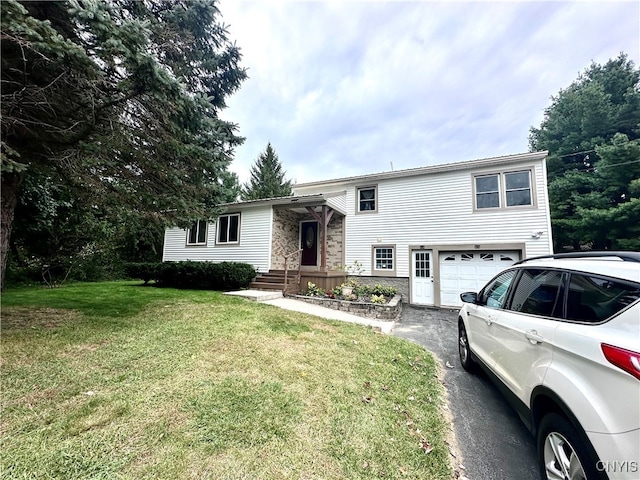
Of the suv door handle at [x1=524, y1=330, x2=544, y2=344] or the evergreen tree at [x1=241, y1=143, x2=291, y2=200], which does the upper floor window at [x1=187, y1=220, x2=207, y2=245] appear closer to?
the suv door handle at [x1=524, y1=330, x2=544, y2=344]

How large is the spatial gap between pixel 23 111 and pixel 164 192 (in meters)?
2.10

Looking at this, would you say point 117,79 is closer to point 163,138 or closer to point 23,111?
point 163,138

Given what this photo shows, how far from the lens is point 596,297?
173 centimetres

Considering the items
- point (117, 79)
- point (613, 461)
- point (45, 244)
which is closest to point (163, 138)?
point (117, 79)

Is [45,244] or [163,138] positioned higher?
[163,138]

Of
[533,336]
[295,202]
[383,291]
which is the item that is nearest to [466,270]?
[383,291]

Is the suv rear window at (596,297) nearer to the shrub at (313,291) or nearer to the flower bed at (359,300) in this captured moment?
the flower bed at (359,300)

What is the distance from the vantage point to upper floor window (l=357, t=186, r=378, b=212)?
38.7 ft

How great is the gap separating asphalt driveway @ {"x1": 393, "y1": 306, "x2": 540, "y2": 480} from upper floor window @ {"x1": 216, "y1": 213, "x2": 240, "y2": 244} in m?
9.67

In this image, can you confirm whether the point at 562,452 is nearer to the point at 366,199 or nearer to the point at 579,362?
the point at 579,362

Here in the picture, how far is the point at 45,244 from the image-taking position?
11703 millimetres

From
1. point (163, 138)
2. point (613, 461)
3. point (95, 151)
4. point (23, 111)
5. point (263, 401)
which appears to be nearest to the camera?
point (613, 461)

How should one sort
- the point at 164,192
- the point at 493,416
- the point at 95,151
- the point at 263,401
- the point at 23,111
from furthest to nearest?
1. the point at 164,192
2. the point at 95,151
3. the point at 23,111
4. the point at 493,416
5. the point at 263,401

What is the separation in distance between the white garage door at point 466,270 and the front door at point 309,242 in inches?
216
